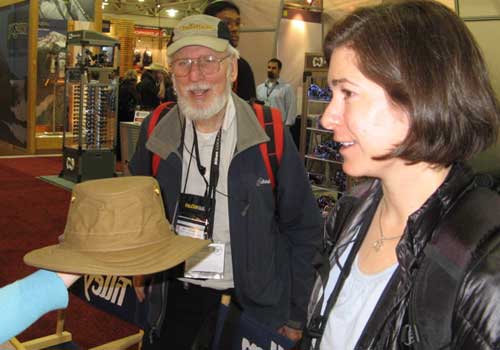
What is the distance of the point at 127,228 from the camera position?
4.21ft

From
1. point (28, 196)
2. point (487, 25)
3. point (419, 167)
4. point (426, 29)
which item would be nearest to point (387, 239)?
point (419, 167)

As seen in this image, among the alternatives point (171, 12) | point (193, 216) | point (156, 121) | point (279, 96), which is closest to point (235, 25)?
point (156, 121)

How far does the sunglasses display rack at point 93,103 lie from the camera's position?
7.90 m

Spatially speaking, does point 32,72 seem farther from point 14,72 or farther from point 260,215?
point 260,215

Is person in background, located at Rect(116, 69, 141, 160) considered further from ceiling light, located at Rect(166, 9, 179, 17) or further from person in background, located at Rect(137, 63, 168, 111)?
ceiling light, located at Rect(166, 9, 179, 17)

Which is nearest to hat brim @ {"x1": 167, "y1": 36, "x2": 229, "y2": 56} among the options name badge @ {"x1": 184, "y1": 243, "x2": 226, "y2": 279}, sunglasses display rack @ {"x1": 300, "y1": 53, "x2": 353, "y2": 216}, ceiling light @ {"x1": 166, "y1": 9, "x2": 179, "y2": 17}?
name badge @ {"x1": 184, "y1": 243, "x2": 226, "y2": 279}

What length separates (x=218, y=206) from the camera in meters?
2.17

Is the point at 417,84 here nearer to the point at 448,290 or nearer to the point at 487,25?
the point at 448,290

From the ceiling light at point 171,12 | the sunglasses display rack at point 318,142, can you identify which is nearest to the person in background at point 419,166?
the sunglasses display rack at point 318,142

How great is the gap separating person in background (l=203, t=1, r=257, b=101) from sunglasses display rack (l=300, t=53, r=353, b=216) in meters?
3.54

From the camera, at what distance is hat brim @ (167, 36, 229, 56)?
2238 mm

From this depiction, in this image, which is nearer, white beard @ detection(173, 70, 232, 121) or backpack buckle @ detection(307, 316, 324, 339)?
backpack buckle @ detection(307, 316, 324, 339)

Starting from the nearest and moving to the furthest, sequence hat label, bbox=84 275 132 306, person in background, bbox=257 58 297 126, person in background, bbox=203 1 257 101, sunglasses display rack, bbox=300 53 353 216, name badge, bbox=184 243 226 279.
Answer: name badge, bbox=184 243 226 279
hat label, bbox=84 275 132 306
person in background, bbox=203 1 257 101
sunglasses display rack, bbox=300 53 353 216
person in background, bbox=257 58 297 126

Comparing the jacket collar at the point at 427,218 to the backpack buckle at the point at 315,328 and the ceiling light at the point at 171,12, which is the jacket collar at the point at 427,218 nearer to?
the backpack buckle at the point at 315,328
